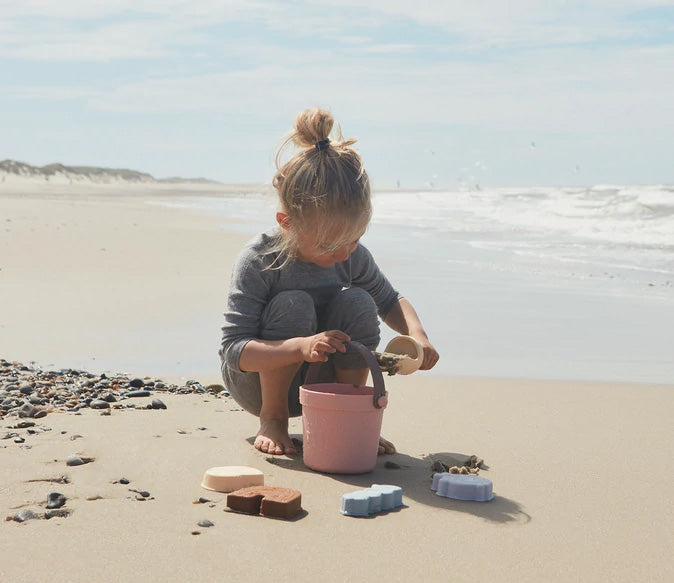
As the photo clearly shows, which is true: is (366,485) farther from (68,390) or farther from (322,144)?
(68,390)

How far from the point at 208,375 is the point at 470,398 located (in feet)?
4.13

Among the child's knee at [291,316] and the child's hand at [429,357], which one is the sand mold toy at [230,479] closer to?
the child's knee at [291,316]

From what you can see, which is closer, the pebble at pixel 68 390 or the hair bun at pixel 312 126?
the hair bun at pixel 312 126

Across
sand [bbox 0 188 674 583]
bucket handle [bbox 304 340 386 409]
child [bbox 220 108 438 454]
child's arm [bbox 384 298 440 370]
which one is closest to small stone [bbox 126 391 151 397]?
sand [bbox 0 188 674 583]

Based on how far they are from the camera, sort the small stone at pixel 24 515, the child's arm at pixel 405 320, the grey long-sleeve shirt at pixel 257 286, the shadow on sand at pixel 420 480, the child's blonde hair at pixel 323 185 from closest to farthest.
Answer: the small stone at pixel 24 515
the shadow on sand at pixel 420 480
the child's blonde hair at pixel 323 185
the grey long-sleeve shirt at pixel 257 286
the child's arm at pixel 405 320

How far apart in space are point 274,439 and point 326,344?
21.4 inches

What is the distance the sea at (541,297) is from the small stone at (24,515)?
Result: 4.13 ft

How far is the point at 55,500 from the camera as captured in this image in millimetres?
2367

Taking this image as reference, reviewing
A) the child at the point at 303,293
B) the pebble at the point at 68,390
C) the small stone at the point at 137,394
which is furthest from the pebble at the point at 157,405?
A: the child at the point at 303,293

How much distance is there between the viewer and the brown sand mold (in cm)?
233

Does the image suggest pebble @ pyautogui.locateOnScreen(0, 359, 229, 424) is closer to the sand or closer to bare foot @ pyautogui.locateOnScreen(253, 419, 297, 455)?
the sand

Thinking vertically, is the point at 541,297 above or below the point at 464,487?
above

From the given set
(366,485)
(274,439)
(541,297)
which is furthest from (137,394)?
(541,297)

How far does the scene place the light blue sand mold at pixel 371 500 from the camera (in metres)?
2.39
